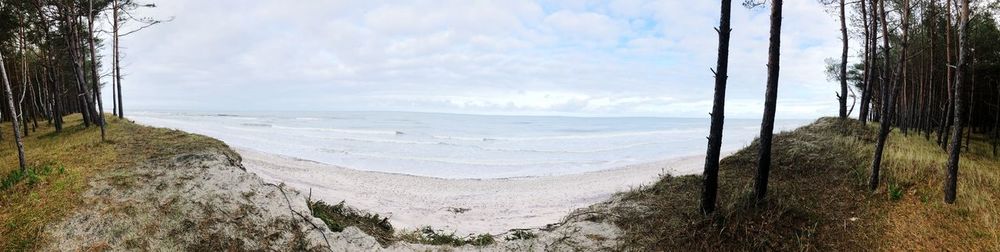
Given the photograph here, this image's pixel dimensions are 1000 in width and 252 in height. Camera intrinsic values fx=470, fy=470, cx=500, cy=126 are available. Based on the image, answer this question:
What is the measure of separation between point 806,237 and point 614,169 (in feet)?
54.8

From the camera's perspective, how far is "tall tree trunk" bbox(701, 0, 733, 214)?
27.4ft

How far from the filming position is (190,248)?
296 inches

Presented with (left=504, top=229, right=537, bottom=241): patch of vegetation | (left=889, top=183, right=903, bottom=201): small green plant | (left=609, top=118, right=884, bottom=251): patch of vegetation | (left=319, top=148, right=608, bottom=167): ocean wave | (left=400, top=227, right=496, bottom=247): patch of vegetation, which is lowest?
(left=319, top=148, right=608, bottom=167): ocean wave

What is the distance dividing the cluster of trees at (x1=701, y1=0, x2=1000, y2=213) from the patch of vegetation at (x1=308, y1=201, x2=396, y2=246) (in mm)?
6329

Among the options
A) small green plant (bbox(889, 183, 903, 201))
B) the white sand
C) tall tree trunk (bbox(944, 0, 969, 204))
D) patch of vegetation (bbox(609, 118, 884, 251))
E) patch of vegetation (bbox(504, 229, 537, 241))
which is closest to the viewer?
patch of vegetation (bbox(609, 118, 884, 251))

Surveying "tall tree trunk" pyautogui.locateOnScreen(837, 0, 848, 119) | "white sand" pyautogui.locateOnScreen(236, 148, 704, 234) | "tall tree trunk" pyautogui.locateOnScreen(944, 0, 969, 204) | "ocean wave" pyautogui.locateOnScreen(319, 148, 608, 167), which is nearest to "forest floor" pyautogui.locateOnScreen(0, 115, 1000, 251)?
"tall tree trunk" pyautogui.locateOnScreen(944, 0, 969, 204)

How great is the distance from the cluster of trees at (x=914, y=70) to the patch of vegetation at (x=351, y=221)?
6329 mm

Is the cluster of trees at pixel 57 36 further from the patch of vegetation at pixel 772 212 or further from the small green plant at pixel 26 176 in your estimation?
the patch of vegetation at pixel 772 212

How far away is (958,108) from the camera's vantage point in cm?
851

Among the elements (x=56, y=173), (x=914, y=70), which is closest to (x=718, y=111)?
(x=56, y=173)

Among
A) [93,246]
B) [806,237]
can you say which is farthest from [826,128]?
[93,246]

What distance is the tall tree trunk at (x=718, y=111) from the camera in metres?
8.36

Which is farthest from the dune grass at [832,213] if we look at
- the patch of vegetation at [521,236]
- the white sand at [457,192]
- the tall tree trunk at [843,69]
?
the tall tree trunk at [843,69]

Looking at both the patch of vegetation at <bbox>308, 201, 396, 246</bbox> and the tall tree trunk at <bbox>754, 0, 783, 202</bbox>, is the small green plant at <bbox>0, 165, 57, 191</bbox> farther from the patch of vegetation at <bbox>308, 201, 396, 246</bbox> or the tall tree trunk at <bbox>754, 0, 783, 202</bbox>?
the tall tree trunk at <bbox>754, 0, 783, 202</bbox>
